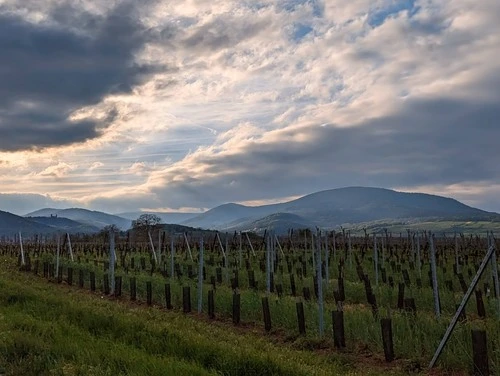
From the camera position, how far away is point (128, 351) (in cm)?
855

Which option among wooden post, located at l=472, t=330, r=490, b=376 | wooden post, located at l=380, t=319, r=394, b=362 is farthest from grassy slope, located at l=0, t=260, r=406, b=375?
wooden post, located at l=472, t=330, r=490, b=376

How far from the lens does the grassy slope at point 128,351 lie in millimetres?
7656

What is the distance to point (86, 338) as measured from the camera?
9656 millimetres

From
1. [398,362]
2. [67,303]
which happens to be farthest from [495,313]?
[67,303]

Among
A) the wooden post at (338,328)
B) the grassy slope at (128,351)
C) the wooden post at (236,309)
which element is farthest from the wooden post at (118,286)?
the wooden post at (338,328)

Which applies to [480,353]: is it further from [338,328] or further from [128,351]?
[128,351]

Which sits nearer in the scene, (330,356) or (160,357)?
(160,357)

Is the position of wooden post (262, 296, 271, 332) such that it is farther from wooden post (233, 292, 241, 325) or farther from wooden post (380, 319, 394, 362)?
wooden post (380, 319, 394, 362)

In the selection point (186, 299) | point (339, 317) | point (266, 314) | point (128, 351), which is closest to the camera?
point (128, 351)

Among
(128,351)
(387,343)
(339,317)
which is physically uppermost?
(339,317)

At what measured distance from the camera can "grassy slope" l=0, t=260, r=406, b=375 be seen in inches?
301

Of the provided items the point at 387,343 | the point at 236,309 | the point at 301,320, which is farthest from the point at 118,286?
the point at 387,343

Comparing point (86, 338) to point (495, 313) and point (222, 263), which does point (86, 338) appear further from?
point (222, 263)

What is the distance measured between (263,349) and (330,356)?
1.28 m
